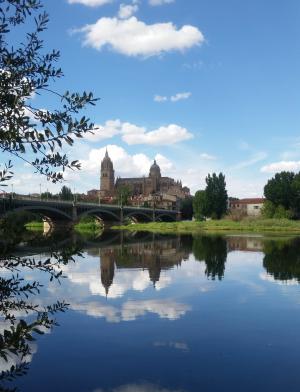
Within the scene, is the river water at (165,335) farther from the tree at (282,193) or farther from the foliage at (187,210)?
the foliage at (187,210)

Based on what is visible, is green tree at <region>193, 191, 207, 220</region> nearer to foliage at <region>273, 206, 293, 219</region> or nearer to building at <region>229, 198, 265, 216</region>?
foliage at <region>273, 206, 293, 219</region>

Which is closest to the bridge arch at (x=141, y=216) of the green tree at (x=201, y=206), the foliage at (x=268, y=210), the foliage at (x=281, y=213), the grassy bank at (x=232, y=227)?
the grassy bank at (x=232, y=227)

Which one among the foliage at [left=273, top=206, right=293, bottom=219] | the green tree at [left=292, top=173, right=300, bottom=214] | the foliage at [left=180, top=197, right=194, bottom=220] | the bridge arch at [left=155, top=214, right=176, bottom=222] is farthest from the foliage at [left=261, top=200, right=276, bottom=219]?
the foliage at [left=180, top=197, right=194, bottom=220]

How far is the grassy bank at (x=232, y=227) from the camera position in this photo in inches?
3585

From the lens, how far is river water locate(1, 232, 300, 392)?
10516mm

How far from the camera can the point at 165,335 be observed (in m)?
14.2

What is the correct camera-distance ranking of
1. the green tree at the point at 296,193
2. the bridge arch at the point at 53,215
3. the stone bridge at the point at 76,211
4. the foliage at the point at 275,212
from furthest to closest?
the green tree at the point at 296,193
the foliage at the point at 275,212
the bridge arch at the point at 53,215
the stone bridge at the point at 76,211

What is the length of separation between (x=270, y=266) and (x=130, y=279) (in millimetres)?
11991

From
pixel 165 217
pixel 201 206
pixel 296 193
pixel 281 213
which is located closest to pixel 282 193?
pixel 296 193

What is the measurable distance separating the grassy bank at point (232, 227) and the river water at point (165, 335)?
66.0 metres

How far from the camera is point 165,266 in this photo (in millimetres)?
33594

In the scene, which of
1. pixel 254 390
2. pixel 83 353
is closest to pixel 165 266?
pixel 83 353

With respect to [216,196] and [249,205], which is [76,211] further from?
[249,205]

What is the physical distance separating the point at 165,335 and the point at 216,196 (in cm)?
10831
